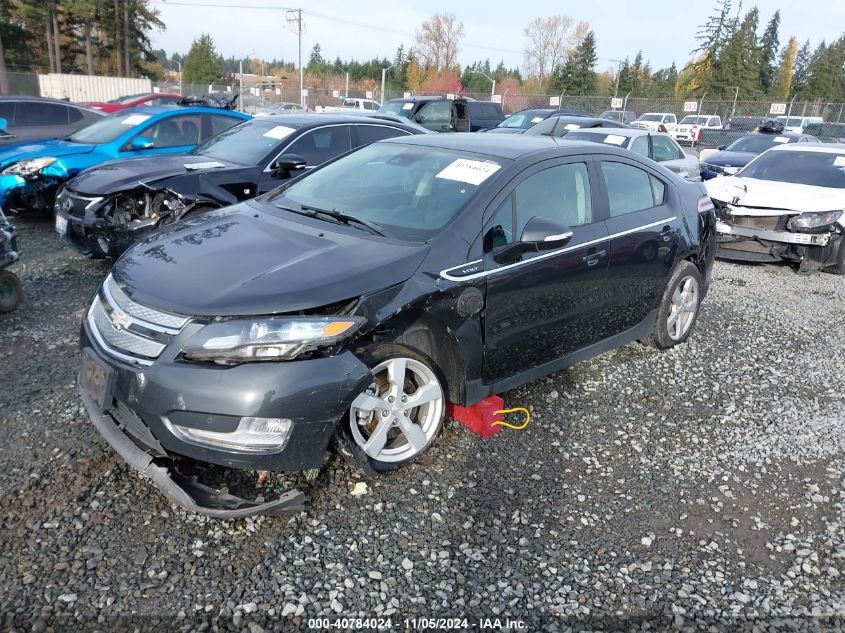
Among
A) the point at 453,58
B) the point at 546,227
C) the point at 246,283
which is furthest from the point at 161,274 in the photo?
the point at 453,58

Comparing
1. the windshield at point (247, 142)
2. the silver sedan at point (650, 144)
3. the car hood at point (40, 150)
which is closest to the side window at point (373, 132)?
the windshield at point (247, 142)

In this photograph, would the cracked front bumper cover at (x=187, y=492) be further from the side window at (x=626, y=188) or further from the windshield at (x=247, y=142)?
the windshield at (x=247, y=142)

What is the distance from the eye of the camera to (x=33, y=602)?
234cm

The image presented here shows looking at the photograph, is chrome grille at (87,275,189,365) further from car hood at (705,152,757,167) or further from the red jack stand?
car hood at (705,152,757,167)

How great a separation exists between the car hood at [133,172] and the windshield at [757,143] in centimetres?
1280

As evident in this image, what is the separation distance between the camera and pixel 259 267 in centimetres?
298

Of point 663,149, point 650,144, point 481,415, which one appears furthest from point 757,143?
point 481,415

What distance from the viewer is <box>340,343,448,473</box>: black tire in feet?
9.63

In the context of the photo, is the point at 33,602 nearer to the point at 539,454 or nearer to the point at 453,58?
the point at 539,454

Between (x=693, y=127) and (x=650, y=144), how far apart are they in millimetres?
18315

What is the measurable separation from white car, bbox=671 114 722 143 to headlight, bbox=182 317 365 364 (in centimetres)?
2064

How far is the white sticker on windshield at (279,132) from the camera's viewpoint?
6902mm

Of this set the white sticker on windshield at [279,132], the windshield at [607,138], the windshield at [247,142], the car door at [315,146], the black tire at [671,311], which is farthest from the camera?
the windshield at [607,138]

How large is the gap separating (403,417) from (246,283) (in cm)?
103
